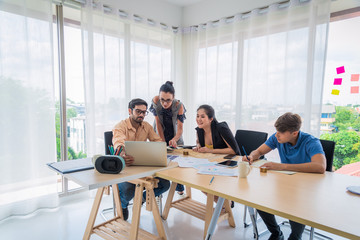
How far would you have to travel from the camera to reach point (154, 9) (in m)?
3.43

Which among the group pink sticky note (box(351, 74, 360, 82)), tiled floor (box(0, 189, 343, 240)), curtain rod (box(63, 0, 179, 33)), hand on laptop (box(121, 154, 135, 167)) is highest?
curtain rod (box(63, 0, 179, 33))

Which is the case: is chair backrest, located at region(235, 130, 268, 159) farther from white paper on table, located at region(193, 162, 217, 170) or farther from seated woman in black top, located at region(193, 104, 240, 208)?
white paper on table, located at region(193, 162, 217, 170)

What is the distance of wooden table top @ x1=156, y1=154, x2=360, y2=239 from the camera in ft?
3.03

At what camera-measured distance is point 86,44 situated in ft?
8.86

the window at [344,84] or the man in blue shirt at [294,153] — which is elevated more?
the window at [344,84]

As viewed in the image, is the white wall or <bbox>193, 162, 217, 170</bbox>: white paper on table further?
the white wall

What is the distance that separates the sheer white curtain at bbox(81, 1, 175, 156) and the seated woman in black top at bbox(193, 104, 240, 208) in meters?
1.20

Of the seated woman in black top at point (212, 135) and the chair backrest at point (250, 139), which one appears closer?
the seated woman in black top at point (212, 135)

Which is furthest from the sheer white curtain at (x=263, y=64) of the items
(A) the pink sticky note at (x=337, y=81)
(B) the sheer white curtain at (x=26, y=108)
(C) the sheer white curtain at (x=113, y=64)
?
(B) the sheer white curtain at (x=26, y=108)

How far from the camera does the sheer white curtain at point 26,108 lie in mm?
2236

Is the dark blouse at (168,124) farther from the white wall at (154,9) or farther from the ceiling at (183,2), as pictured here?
the ceiling at (183,2)

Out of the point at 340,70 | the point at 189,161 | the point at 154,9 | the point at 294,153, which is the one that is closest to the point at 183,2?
the point at 154,9

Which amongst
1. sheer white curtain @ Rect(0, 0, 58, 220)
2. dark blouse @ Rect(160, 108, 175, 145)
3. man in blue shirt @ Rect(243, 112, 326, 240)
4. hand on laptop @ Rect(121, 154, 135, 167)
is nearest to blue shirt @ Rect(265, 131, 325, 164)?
man in blue shirt @ Rect(243, 112, 326, 240)

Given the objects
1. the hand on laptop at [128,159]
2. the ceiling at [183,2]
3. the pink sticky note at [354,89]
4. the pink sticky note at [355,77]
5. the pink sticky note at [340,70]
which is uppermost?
the ceiling at [183,2]
